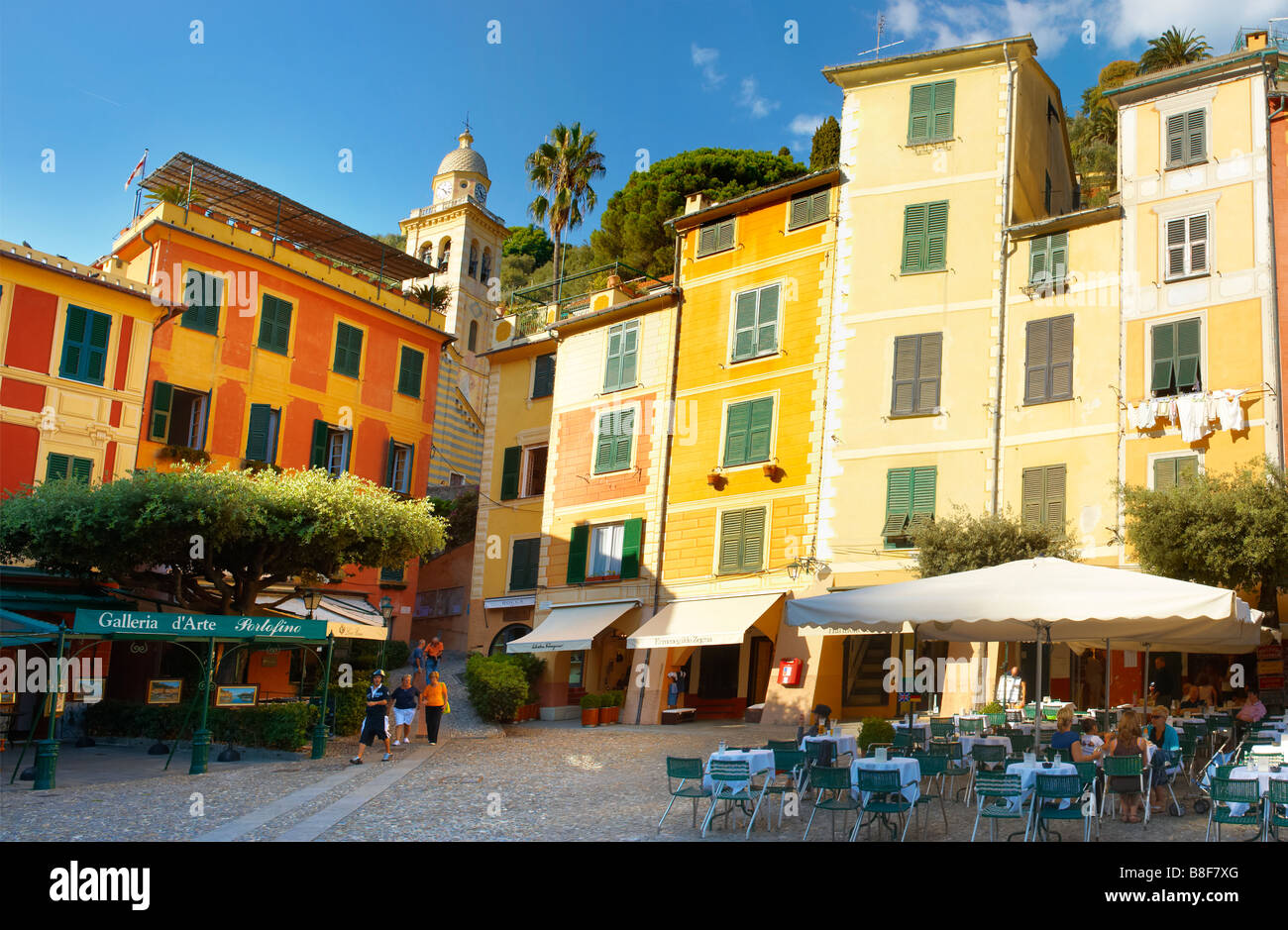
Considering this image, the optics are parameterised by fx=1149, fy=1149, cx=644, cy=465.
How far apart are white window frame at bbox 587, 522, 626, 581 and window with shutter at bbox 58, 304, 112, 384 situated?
1230cm

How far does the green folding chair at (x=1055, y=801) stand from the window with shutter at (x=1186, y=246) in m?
14.2

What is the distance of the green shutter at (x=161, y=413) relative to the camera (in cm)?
2820

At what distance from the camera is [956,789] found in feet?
47.1

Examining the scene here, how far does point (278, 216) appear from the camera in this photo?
33031 mm

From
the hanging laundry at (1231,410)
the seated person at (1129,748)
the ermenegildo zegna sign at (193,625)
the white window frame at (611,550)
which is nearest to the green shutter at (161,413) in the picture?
the white window frame at (611,550)

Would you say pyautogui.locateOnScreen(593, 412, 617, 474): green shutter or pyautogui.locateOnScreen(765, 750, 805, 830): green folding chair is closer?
pyautogui.locateOnScreen(765, 750, 805, 830): green folding chair

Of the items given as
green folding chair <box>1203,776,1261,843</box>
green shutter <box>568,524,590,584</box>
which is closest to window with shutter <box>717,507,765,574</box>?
green shutter <box>568,524,590,584</box>

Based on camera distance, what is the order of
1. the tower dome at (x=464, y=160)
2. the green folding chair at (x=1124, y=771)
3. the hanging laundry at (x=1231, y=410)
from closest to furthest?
the green folding chair at (x=1124, y=771) < the hanging laundry at (x=1231, y=410) < the tower dome at (x=464, y=160)

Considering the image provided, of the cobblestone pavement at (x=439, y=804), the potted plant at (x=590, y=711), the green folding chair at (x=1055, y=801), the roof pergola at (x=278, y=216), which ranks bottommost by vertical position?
the cobblestone pavement at (x=439, y=804)

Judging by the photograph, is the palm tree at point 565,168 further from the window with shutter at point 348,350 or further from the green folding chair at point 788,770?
the green folding chair at point 788,770

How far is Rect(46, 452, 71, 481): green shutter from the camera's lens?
25766 millimetres

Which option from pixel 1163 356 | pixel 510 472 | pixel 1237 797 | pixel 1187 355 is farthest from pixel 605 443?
pixel 1237 797

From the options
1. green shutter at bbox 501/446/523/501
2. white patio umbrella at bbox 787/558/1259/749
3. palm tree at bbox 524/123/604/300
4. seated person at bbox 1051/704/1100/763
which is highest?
palm tree at bbox 524/123/604/300

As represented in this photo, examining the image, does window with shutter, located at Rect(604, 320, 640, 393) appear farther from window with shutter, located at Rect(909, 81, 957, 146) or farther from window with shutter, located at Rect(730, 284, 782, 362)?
window with shutter, located at Rect(909, 81, 957, 146)
